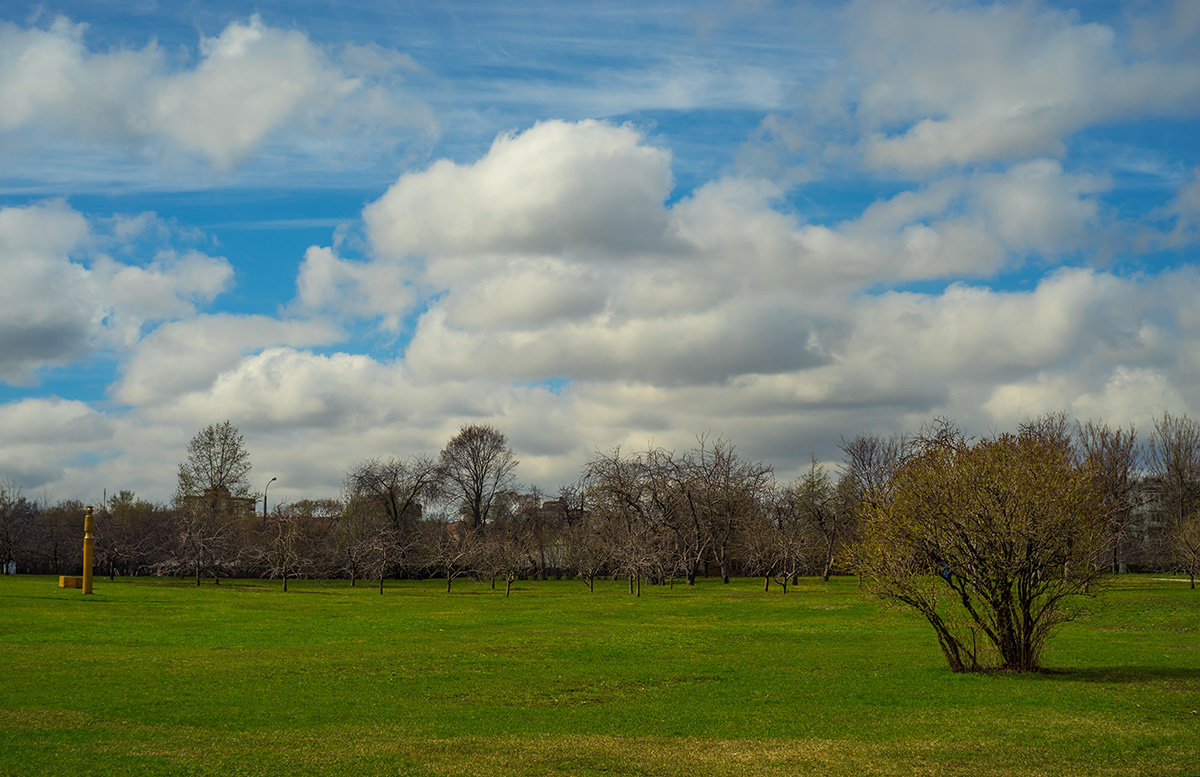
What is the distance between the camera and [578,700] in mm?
17609

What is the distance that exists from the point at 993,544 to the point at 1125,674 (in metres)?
4.42

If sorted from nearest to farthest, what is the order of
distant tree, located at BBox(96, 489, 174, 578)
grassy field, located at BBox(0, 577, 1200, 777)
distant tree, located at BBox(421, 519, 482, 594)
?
1. grassy field, located at BBox(0, 577, 1200, 777)
2. distant tree, located at BBox(421, 519, 482, 594)
3. distant tree, located at BBox(96, 489, 174, 578)

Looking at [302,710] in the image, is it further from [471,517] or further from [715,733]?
[471,517]

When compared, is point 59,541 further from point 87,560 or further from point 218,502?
point 87,560

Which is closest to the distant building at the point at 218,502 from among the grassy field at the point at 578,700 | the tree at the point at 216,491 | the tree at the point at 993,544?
the tree at the point at 216,491

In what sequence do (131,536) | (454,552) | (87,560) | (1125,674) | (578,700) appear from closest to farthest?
(578,700) → (1125,674) → (87,560) → (454,552) → (131,536)

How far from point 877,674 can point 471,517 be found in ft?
237

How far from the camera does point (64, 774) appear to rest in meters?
11.2

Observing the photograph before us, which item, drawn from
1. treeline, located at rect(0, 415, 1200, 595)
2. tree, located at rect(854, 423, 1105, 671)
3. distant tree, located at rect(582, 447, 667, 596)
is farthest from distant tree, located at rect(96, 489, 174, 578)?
tree, located at rect(854, 423, 1105, 671)

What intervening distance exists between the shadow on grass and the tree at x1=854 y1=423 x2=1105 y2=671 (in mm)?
745

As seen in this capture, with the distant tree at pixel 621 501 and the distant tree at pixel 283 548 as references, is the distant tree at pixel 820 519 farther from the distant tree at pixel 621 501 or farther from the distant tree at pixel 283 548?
the distant tree at pixel 283 548

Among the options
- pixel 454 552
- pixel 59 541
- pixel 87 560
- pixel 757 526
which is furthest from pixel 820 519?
pixel 59 541

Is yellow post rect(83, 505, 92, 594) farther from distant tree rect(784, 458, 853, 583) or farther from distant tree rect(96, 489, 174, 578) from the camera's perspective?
distant tree rect(784, 458, 853, 583)

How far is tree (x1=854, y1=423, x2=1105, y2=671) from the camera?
758 inches
